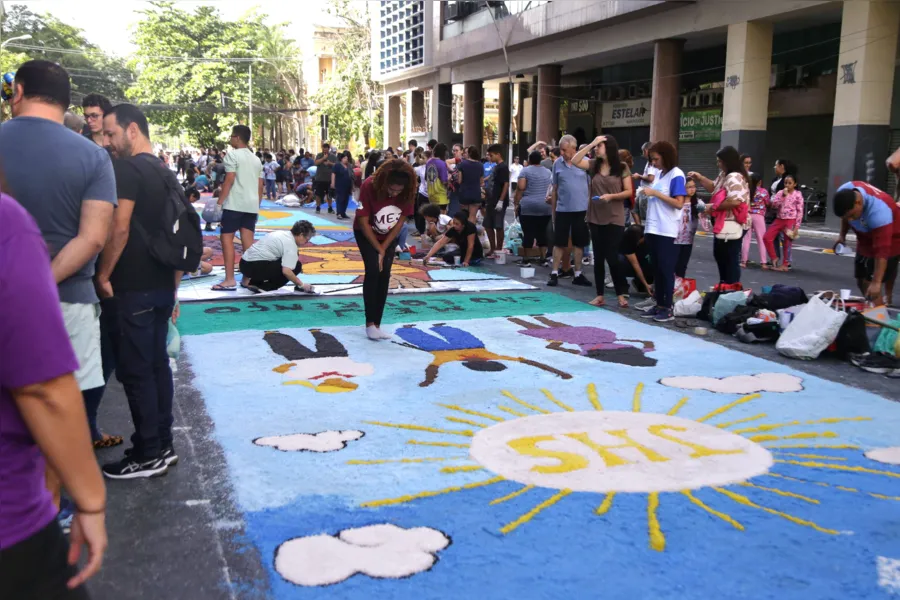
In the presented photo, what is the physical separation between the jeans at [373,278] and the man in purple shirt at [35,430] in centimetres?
544

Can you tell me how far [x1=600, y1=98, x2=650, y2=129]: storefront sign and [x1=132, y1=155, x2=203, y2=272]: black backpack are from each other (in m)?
28.7

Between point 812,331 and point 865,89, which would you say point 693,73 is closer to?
point 865,89

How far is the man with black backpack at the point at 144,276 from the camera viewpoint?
12.8ft

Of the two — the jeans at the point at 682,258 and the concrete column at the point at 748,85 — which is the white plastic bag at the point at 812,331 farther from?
the concrete column at the point at 748,85

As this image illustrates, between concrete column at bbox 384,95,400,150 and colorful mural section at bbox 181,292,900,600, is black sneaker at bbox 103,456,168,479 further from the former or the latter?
concrete column at bbox 384,95,400,150

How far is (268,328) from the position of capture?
24.8ft

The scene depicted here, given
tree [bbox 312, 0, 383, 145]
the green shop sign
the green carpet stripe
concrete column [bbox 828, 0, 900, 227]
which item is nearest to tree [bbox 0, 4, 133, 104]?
tree [bbox 312, 0, 383, 145]

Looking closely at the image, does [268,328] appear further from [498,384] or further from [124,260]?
[124,260]

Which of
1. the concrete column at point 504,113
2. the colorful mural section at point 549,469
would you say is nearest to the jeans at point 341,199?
the colorful mural section at point 549,469

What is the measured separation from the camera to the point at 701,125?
27.6 m

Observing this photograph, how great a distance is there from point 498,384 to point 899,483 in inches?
100

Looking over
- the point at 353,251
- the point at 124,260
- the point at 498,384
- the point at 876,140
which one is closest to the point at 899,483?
the point at 498,384

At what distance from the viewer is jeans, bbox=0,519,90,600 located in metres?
1.54

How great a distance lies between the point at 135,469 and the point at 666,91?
22937 millimetres
